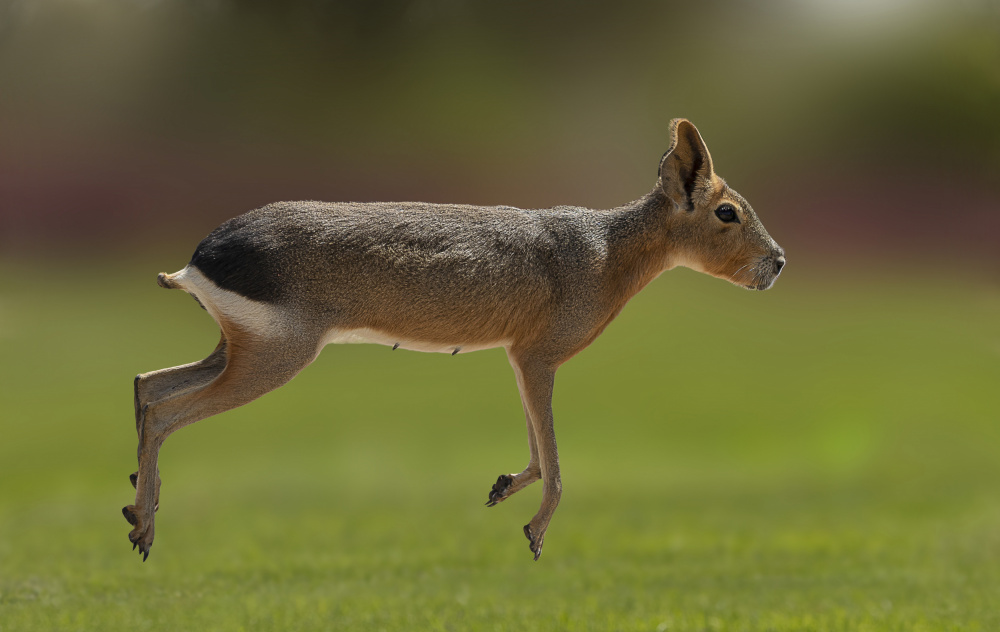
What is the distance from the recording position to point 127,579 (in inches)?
657

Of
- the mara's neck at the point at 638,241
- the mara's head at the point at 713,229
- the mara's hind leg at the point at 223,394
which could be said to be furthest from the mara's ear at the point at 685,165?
the mara's hind leg at the point at 223,394

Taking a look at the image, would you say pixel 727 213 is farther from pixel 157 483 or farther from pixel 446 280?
pixel 157 483

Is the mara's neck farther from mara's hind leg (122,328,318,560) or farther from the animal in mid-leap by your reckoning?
mara's hind leg (122,328,318,560)

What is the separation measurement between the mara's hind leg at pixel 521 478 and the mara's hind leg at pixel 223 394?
1338mm

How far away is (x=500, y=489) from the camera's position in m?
6.03

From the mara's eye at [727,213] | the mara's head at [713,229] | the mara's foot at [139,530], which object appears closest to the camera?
the mara's foot at [139,530]

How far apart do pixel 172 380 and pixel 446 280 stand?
5.34ft

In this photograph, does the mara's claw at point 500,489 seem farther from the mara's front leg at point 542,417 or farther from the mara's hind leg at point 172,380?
the mara's hind leg at point 172,380

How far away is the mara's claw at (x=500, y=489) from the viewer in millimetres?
5996

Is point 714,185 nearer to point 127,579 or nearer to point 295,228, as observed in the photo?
point 295,228

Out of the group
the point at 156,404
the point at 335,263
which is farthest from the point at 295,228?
the point at 156,404

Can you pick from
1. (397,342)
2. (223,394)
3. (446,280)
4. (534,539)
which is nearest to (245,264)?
(223,394)

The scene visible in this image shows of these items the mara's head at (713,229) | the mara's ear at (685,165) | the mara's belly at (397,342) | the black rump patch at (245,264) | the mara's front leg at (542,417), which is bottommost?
the mara's front leg at (542,417)

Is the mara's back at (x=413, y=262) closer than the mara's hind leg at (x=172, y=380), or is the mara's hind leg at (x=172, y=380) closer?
the mara's back at (x=413, y=262)
